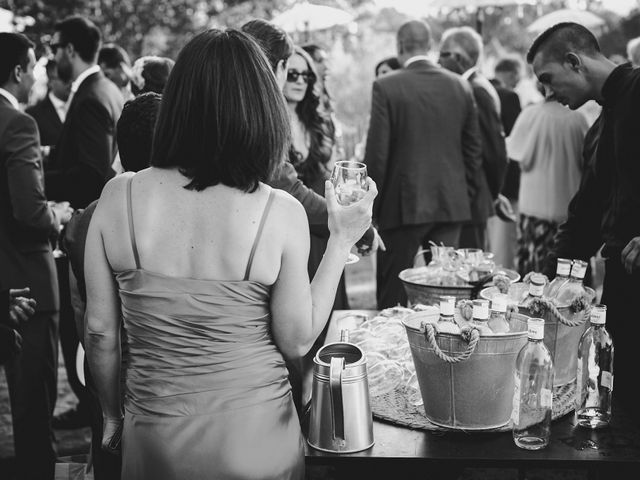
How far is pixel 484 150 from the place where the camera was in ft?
17.6

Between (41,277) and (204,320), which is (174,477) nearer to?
(204,320)

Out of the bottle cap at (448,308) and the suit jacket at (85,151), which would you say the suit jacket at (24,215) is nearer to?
the suit jacket at (85,151)

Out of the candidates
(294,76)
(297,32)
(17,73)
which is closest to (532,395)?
(294,76)

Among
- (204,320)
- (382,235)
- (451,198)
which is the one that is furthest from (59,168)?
(204,320)

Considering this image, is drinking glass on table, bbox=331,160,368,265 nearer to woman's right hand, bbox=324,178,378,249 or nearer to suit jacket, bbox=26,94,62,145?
woman's right hand, bbox=324,178,378,249

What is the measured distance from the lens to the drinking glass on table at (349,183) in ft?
6.84

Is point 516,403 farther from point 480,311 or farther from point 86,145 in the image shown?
point 86,145

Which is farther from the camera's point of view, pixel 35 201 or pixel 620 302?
pixel 35 201

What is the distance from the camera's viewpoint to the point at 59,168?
4.19m

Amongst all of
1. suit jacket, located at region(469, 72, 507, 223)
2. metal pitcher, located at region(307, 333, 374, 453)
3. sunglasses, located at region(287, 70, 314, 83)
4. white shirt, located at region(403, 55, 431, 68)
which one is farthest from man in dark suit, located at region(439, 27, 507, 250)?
metal pitcher, located at region(307, 333, 374, 453)

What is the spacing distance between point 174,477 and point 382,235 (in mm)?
3522

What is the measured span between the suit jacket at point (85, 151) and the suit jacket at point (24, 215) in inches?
25.7

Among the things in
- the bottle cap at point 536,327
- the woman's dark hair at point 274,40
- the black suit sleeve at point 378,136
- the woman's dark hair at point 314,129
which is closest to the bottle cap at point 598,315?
the bottle cap at point 536,327

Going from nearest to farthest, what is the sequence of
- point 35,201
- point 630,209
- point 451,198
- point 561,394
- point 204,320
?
point 204,320, point 561,394, point 630,209, point 35,201, point 451,198
